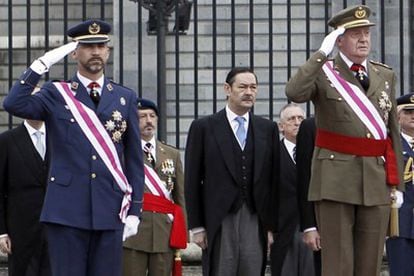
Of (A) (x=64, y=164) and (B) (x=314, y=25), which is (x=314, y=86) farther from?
(B) (x=314, y=25)

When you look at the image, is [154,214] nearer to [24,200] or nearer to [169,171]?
[169,171]

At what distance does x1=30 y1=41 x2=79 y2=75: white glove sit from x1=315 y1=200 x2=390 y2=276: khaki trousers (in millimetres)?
1642

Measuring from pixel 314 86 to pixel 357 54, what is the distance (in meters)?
0.30

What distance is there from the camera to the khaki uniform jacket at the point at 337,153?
334 inches

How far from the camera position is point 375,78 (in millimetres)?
8789

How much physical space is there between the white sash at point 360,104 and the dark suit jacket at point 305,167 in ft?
2.55

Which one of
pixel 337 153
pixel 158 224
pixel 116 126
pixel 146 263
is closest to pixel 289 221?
pixel 158 224

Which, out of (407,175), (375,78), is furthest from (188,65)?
(375,78)

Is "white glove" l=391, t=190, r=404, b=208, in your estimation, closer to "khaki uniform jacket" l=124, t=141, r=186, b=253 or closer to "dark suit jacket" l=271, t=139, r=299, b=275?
"dark suit jacket" l=271, t=139, r=299, b=275

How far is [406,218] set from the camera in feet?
35.6

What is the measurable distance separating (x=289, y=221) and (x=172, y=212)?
0.82 metres

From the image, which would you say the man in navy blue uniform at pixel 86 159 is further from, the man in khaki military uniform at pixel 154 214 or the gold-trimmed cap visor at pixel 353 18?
the man in khaki military uniform at pixel 154 214

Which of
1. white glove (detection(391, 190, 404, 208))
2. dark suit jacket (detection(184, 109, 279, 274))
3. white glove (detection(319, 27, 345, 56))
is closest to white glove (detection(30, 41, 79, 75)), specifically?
white glove (detection(319, 27, 345, 56))

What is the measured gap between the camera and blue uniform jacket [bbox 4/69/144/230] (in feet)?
27.2
